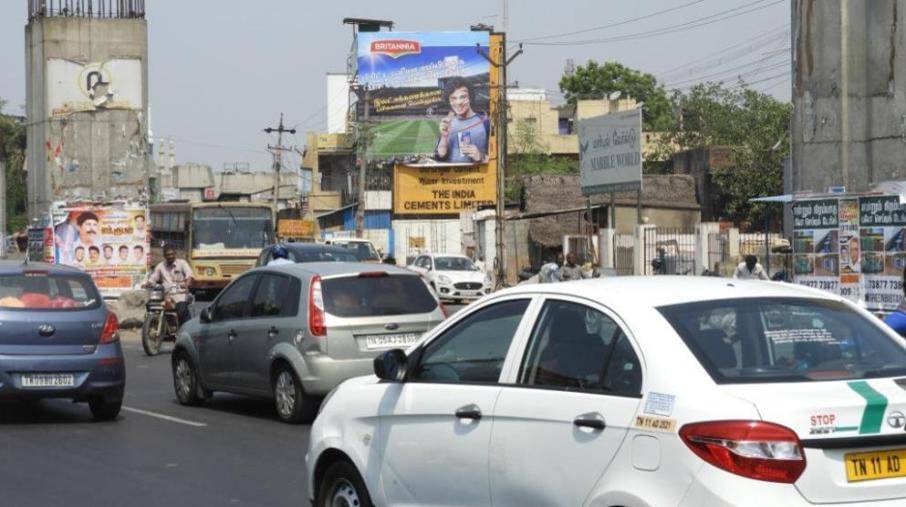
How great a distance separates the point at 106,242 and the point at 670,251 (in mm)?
16438

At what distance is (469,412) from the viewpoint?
616 centimetres

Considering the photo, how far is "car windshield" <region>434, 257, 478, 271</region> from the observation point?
4194cm

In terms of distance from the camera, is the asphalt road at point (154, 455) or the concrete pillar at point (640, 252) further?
the concrete pillar at point (640, 252)

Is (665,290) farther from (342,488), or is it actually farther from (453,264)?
(453,264)

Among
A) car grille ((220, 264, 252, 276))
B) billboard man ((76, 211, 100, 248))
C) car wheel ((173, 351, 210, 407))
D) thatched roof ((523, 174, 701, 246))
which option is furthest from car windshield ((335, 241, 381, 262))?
car wheel ((173, 351, 210, 407))

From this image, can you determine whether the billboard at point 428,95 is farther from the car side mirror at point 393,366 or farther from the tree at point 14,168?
the car side mirror at point 393,366

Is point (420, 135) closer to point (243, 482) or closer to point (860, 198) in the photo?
point (860, 198)

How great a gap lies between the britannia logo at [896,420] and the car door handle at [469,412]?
1867mm

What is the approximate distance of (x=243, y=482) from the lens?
990cm

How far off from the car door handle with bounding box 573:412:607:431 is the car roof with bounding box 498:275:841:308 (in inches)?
20.2

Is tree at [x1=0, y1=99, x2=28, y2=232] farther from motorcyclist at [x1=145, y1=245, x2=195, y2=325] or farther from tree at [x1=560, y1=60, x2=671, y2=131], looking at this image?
motorcyclist at [x1=145, y1=245, x2=195, y2=325]

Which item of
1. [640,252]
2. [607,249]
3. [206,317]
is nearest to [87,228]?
[206,317]

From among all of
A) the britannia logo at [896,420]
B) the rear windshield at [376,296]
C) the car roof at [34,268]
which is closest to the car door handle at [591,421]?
the britannia logo at [896,420]

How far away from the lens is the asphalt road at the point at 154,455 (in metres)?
9.40
